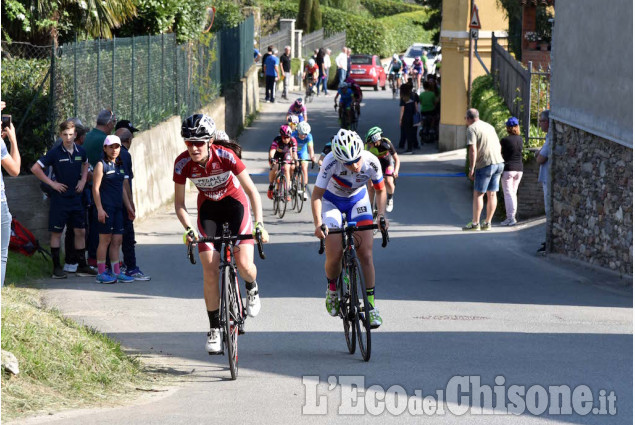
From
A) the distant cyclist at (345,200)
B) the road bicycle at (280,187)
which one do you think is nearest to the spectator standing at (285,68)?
the road bicycle at (280,187)

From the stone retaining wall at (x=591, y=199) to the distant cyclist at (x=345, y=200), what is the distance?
4.97 meters

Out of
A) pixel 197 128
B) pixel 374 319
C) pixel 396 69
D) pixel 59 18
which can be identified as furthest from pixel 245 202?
pixel 396 69

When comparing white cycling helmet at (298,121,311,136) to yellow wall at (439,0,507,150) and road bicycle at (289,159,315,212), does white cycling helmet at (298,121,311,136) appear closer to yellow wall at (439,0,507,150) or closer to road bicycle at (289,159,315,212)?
road bicycle at (289,159,315,212)

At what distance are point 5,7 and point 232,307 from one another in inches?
477

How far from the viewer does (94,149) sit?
1420 cm

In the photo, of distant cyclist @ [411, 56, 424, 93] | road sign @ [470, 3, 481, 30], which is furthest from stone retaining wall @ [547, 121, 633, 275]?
distant cyclist @ [411, 56, 424, 93]

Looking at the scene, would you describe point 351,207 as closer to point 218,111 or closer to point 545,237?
point 545,237

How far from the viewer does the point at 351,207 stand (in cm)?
1027

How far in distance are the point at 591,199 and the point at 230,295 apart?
8.11m

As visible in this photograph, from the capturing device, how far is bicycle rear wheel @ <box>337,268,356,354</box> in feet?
31.7

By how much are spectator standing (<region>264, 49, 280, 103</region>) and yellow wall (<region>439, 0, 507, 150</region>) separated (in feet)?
38.3

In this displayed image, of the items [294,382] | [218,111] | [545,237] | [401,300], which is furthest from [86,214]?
[218,111]

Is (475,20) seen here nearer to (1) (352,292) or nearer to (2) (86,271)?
(2) (86,271)

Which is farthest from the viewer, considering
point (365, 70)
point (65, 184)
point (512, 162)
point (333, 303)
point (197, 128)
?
point (365, 70)
